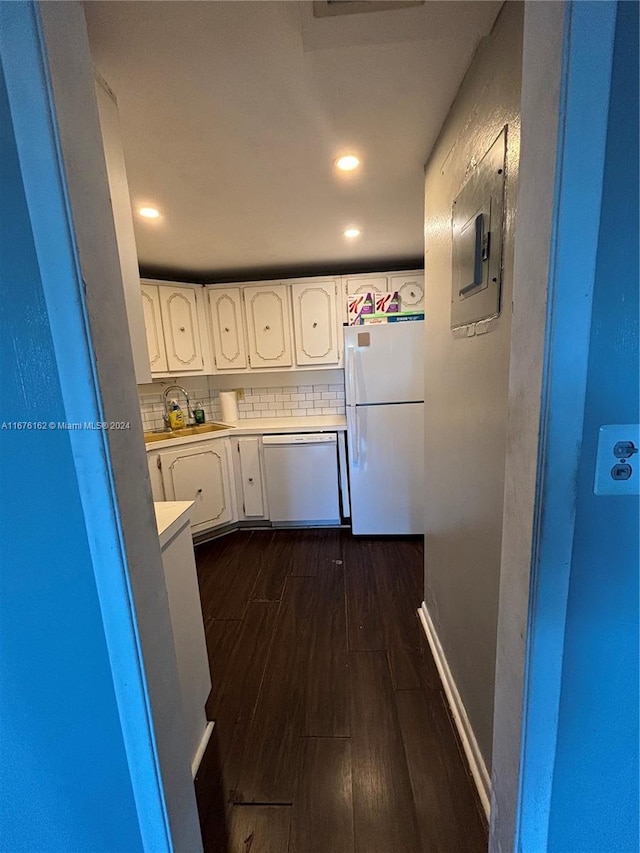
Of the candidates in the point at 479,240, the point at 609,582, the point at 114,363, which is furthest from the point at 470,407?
the point at 114,363

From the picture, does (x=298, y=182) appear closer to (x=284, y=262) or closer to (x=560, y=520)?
(x=284, y=262)

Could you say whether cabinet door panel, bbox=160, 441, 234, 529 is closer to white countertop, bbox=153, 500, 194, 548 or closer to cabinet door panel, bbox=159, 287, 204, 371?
cabinet door panel, bbox=159, 287, 204, 371

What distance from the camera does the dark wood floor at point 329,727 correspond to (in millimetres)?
1075

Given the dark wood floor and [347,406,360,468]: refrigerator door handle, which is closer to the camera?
the dark wood floor

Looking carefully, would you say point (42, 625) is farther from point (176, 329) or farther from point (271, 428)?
point (176, 329)

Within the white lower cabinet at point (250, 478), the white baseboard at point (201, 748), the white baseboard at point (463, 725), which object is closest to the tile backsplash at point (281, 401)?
the white lower cabinet at point (250, 478)

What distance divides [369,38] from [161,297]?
243 centimetres

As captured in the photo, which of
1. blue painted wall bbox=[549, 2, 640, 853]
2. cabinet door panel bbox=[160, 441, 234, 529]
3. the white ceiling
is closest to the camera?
blue painted wall bbox=[549, 2, 640, 853]

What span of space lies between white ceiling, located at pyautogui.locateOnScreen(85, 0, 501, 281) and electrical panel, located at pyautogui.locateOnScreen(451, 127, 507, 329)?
12.6 inches

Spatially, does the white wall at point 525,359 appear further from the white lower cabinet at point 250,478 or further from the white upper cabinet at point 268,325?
the white upper cabinet at point 268,325

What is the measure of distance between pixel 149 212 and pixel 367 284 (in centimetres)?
174

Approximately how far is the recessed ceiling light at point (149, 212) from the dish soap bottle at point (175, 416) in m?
1.58

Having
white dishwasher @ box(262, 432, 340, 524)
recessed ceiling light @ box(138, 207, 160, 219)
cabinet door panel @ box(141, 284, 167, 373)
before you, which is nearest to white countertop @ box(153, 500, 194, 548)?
recessed ceiling light @ box(138, 207, 160, 219)

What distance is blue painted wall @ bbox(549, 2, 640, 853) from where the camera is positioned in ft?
1.66
